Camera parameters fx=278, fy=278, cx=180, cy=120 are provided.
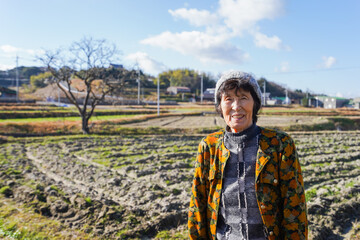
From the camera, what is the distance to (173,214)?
479 centimetres

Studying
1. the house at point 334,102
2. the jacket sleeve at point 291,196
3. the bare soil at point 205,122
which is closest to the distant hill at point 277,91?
the house at point 334,102

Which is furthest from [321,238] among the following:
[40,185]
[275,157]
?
[40,185]

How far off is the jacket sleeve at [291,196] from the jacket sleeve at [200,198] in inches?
20.3

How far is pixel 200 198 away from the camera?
201cm

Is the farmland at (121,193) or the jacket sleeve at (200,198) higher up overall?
the jacket sleeve at (200,198)

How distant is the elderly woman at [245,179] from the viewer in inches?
68.3

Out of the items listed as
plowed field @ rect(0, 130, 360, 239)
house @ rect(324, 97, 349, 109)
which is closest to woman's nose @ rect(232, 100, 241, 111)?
plowed field @ rect(0, 130, 360, 239)

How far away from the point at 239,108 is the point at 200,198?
71 cm

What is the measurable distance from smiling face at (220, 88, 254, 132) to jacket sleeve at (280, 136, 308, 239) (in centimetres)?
29

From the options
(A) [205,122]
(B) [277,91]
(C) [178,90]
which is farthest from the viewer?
(B) [277,91]

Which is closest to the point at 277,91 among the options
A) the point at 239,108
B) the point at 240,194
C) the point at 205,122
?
the point at 205,122

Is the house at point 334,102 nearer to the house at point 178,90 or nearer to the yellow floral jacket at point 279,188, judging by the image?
the house at point 178,90

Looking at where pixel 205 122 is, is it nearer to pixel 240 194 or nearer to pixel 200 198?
pixel 200 198

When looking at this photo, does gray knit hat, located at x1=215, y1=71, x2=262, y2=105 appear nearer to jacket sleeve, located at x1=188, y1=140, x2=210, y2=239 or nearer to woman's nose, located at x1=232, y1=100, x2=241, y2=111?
woman's nose, located at x1=232, y1=100, x2=241, y2=111
